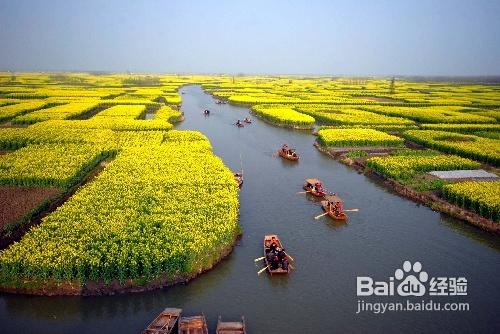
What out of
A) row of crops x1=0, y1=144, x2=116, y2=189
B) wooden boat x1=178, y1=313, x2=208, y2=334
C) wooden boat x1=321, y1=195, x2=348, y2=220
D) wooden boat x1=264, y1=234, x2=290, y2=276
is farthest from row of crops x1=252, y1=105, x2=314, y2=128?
Result: wooden boat x1=178, y1=313, x2=208, y2=334

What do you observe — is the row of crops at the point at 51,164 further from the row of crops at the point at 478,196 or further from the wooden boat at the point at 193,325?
the row of crops at the point at 478,196

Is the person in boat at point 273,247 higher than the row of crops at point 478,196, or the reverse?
the row of crops at point 478,196

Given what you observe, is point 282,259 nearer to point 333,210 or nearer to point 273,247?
point 273,247

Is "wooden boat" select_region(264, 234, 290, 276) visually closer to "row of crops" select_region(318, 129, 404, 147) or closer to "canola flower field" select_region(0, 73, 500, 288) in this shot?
"canola flower field" select_region(0, 73, 500, 288)

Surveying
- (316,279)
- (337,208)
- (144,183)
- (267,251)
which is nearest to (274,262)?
(267,251)

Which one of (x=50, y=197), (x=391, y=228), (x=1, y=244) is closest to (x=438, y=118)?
(x=391, y=228)

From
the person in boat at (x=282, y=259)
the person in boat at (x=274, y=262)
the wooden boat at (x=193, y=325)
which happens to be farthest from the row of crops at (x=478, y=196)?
the wooden boat at (x=193, y=325)

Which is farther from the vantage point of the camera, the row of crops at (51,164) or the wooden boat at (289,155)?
the wooden boat at (289,155)
